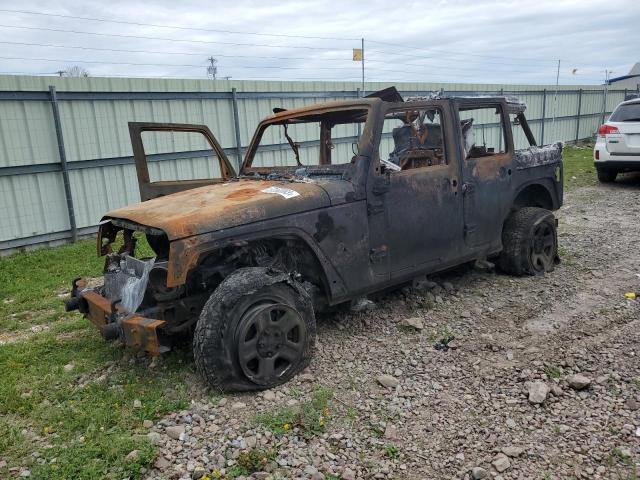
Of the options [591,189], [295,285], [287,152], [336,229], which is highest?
[287,152]

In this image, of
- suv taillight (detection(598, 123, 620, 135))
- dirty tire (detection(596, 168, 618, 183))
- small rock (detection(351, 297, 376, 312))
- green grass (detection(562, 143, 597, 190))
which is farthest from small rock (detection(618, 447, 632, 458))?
dirty tire (detection(596, 168, 618, 183))

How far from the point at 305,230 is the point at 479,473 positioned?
1841 millimetres

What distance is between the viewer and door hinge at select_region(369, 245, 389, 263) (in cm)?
399

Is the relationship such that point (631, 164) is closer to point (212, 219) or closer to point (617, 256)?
point (617, 256)

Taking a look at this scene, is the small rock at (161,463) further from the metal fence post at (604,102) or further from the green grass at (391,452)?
the metal fence post at (604,102)

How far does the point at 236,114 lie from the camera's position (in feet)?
32.4

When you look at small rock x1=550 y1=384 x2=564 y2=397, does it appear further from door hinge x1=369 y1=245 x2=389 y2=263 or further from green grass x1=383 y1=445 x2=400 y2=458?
door hinge x1=369 y1=245 x2=389 y2=263

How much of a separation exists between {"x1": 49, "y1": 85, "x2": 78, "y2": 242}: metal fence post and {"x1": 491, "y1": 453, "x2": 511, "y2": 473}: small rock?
7583 millimetres

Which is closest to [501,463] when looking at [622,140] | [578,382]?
[578,382]

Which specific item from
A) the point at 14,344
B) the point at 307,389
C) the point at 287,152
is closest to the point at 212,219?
the point at 307,389

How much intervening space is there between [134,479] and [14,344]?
95.3 inches

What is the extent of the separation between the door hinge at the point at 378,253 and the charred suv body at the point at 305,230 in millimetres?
12

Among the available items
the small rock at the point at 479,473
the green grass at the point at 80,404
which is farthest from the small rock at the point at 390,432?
the green grass at the point at 80,404

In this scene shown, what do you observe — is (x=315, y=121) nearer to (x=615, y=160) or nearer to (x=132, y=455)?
(x=132, y=455)
